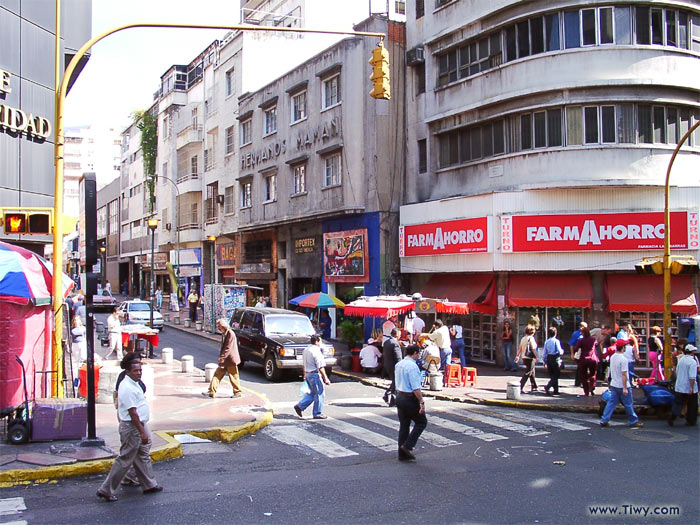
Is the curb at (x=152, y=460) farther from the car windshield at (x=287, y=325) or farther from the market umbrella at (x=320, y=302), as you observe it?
the market umbrella at (x=320, y=302)

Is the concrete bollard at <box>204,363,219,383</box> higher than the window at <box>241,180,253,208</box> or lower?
lower

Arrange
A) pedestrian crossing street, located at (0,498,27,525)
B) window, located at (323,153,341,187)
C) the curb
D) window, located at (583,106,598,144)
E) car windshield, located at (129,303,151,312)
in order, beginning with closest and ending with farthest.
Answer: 1. pedestrian crossing street, located at (0,498,27,525)
2. the curb
3. window, located at (583,106,598,144)
4. window, located at (323,153,341,187)
5. car windshield, located at (129,303,151,312)

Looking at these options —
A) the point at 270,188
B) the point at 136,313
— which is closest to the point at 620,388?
the point at 136,313

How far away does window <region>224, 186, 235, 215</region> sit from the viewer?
3876 cm

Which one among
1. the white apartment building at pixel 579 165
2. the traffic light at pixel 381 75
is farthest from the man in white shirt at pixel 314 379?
the white apartment building at pixel 579 165

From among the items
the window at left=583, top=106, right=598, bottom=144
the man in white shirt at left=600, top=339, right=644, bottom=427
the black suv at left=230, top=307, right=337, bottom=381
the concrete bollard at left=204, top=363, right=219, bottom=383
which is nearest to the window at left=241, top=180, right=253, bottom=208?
the black suv at left=230, top=307, right=337, bottom=381

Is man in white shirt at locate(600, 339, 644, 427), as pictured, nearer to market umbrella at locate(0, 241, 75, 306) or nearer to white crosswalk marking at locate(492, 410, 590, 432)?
white crosswalk marking at locate(492, 410, 590, 432)

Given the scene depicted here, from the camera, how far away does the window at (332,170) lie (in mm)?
27734

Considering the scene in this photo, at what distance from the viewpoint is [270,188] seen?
3378cm

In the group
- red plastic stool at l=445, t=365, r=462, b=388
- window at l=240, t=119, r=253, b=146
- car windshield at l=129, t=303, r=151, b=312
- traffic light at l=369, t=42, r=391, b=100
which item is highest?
window at l=240, t=119, r=253, b=146

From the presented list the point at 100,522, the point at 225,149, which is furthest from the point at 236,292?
the point at 100,522

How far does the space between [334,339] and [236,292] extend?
4.99 meters

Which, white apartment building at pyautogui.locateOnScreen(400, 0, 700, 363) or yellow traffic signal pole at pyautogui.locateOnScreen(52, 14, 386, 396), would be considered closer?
yellow traffic signal pole at pyautogui.locateOnScreen(52, 14, 386, 396)

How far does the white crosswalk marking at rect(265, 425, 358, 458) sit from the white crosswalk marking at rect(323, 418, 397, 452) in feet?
1.89
